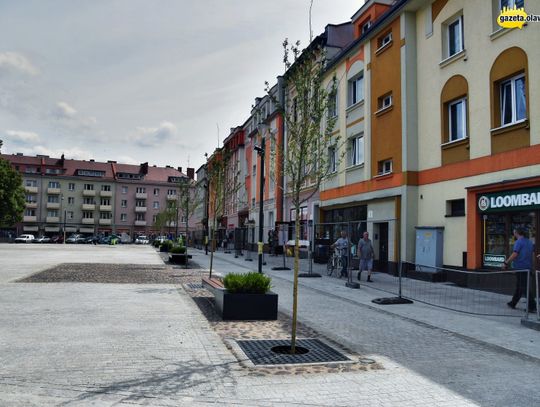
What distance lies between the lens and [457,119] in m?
16.3

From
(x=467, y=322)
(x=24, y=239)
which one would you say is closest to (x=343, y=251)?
(x=467, y=322)

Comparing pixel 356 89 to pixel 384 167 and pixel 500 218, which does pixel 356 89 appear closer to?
pixel 384 167

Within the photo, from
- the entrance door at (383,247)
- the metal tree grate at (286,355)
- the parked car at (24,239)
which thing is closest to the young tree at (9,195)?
the parked car at (24,239)

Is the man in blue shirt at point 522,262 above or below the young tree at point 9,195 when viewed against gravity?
below

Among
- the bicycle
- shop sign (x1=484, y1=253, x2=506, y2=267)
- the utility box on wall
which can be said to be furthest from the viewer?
the bicycle

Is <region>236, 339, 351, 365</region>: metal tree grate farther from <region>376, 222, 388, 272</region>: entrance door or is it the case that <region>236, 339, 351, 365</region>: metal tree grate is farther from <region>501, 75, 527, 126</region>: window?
<region>376, 222, 388, 272</region>: entrance door

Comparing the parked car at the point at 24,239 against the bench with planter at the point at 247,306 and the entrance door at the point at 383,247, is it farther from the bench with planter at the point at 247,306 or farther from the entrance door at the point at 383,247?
the bench with planter at the point at 247,306

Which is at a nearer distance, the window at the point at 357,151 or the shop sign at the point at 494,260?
the shop sign at the point at 494,260

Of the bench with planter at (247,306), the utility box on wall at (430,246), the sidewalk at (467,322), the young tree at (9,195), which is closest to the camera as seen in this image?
the sidewalk at (467,322)

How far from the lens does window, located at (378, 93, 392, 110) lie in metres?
19.9

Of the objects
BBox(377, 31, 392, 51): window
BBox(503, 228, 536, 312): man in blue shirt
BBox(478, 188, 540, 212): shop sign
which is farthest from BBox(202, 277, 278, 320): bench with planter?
BBox(377, 31, 392, 51): window

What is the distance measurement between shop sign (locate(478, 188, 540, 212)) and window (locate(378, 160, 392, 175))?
18.8 feet

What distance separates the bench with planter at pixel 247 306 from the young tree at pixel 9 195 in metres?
52.6

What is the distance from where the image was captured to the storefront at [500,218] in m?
12.4
